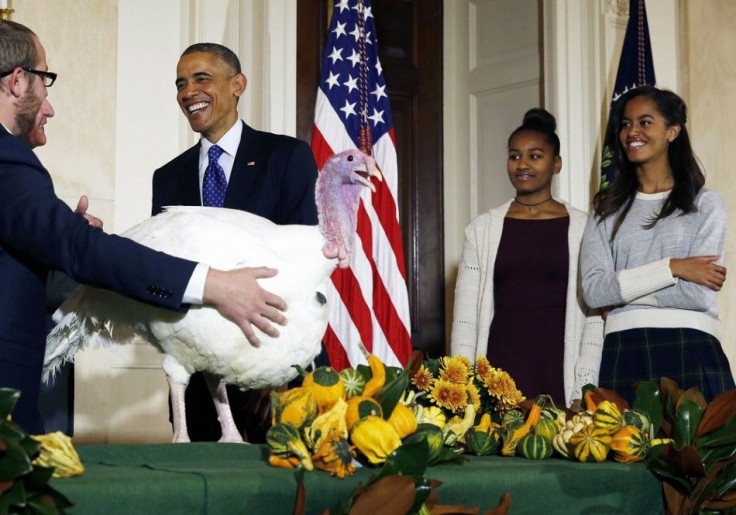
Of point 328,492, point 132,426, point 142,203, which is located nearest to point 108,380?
point 132,426

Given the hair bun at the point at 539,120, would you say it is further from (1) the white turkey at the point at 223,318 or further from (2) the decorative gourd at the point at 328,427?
(2) the decorative gourd at the point at 328,427

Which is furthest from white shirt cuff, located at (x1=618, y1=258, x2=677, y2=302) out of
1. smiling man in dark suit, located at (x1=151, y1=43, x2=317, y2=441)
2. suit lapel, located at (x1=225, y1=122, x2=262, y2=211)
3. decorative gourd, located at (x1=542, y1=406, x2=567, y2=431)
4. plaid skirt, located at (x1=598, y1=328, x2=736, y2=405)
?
decorative gourd, located at (x1=542, y1=406, x2=567, y2=431)

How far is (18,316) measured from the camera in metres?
2.13

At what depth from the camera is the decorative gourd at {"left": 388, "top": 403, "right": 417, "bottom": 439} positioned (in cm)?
172

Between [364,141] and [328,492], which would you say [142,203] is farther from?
[328,492]

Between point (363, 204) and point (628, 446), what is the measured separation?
3.00m

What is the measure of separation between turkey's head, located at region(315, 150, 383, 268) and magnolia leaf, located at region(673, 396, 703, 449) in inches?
27.9

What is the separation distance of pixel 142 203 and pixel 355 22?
1.24 m

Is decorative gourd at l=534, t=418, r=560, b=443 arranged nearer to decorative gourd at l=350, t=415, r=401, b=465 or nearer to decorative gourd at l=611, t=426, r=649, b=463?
decorative gourd at l=611, t=426, r=649, b=463

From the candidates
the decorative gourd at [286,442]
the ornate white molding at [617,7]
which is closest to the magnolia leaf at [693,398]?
the decorative gourd at [286,442]

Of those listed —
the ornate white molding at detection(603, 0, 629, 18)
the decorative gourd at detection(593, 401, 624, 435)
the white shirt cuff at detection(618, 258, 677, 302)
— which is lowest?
the decorative gourd at detection(593, 401, 624, 435)

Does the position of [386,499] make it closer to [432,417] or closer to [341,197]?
[432,417]

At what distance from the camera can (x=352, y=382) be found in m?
1.79

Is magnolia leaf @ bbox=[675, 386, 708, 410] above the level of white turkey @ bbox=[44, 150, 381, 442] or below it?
below
